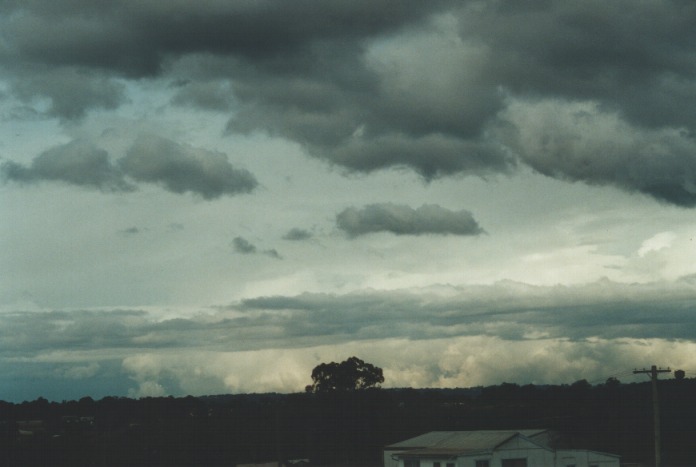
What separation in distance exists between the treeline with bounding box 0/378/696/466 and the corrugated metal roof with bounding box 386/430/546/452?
11.0m

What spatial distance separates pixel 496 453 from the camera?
3019 inches

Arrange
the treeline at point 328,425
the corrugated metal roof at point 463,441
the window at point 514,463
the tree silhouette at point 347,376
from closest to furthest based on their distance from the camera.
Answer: the window at point 514,463 → the corrugated metal roof at point 463,441 → the treeline at point 328,425 → the tree silhouette at point 347,376

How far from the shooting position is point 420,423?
125m

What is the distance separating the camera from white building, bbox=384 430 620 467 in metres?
75.5

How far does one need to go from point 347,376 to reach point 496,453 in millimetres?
79972

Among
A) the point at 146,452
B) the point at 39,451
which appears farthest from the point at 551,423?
the point at 39,451

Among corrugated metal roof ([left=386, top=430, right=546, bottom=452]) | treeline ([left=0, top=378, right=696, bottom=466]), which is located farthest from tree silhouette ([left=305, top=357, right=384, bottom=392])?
corrugated metal roof ([left=386, top=430, right=546, bottom=452])

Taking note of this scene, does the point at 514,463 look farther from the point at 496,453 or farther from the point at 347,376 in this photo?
the point at 347,376

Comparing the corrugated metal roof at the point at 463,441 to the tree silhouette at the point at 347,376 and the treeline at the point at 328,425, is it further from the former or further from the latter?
the tree silhouette at the point at 347,376

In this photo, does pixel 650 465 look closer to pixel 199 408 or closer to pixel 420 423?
pixel 420 423

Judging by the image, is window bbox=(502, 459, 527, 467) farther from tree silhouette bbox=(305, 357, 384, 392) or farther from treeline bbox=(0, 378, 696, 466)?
tree silhouette bbox=(305, 357, 384, 392)

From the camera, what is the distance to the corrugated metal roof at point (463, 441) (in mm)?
77750

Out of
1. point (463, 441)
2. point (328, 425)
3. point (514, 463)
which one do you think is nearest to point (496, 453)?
point (514, 463)

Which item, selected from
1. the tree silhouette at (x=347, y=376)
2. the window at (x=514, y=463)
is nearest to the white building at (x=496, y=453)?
the window at (x=514, y=463)
